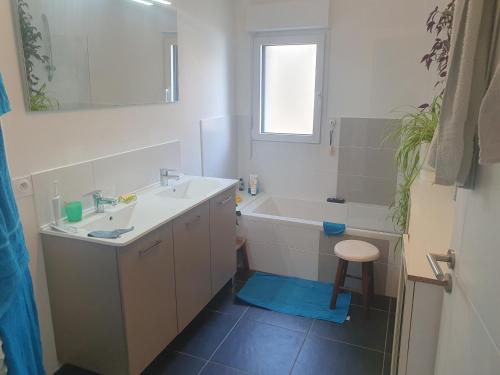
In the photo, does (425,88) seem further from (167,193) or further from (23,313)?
Result: (23,313)

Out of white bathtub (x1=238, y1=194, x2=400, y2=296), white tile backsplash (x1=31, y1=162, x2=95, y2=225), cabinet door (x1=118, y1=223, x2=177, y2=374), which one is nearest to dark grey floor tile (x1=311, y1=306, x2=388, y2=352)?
white bathtub (x1=238, y1=194, x2=400, y2=296)

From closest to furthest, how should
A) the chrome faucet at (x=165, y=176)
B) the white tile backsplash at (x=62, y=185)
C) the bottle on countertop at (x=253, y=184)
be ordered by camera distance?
the white tile backsplash at (x=62, y=185)
the chrome faucet at (x=165, y=176)
the bottle on countertop at (x=253, y=184)

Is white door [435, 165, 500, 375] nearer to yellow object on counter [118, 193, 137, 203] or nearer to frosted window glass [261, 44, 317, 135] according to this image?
yellow object on counter [118, 193, 137, 203]

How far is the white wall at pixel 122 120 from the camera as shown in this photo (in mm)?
1750

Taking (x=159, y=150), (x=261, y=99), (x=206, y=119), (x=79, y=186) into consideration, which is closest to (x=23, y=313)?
(x=79, y=186)

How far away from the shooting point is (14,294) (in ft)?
4.89

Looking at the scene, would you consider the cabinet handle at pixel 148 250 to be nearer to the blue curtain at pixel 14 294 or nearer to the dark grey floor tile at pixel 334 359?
the blue curtain at pixel 14 294

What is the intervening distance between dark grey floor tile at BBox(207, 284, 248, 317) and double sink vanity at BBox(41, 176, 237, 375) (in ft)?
1.37

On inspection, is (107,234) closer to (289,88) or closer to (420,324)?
(420,324)

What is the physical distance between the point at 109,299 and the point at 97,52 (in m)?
1.31

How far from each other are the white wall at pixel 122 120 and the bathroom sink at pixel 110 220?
0.23 m

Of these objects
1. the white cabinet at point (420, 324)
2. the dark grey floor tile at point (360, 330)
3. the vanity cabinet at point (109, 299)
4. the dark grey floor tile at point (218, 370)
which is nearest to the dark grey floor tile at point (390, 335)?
the dark grey floor tile at point (360, 330)

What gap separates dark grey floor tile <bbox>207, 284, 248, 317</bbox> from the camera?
274 cm

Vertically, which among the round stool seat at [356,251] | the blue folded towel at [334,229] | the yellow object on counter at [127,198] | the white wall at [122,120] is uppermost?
the white wall at [122,120]
